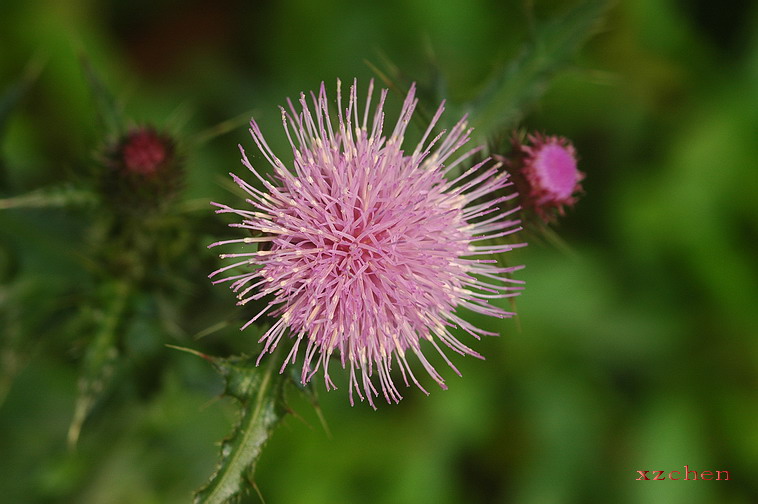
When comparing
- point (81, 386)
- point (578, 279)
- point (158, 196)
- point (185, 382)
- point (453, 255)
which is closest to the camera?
point (453, 255)

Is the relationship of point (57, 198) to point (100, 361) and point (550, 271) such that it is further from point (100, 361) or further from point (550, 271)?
point (550, 271)

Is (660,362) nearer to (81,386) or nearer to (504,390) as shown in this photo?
(504,390)

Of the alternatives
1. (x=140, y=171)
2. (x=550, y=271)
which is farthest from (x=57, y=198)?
(x=550, y=271)

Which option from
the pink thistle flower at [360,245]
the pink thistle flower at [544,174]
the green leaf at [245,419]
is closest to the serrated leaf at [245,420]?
the green leaf at [245,419]

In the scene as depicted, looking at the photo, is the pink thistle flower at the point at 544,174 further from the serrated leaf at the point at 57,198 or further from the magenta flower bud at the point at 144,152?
the serrated leaf at the point at 57,198

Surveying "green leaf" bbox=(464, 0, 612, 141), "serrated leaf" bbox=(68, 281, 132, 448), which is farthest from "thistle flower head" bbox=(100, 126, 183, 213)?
"green leaf" bbox=(464, 0, 612, 141)

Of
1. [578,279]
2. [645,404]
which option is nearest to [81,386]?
→ [578,279]

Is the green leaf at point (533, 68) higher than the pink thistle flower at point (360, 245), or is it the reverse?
the green leaf at point (533, 68)
